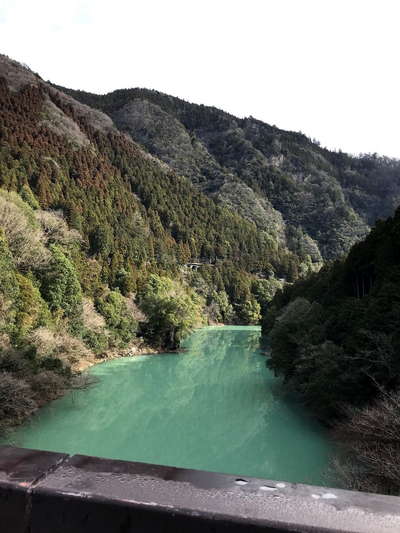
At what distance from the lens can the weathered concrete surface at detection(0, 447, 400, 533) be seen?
4.65 ft

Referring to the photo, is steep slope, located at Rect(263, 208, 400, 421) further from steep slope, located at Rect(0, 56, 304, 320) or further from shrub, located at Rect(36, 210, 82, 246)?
steep slope, located at Rect(0, 56, 304, 320)

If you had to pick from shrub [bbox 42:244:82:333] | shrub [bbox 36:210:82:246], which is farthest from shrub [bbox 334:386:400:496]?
shrub [bbox 36:210:82:246]

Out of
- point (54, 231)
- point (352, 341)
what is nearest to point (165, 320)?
point (54, 231)

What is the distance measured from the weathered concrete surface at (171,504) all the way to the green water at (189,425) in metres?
15.6

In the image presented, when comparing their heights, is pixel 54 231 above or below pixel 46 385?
above

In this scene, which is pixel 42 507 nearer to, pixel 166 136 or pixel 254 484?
pixel 254 484

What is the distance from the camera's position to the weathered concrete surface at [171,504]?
4.65 feet

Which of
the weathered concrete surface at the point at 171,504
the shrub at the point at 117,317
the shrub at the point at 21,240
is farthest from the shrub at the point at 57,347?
the weathered concrete surface at the point at 171,504

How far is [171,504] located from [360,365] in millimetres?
19477

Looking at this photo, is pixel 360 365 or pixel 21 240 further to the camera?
pixel 21 240

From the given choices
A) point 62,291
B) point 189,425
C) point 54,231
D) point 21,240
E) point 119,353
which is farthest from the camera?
point 54,231

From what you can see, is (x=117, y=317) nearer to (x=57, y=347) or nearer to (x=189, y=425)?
(x=57, y=347)

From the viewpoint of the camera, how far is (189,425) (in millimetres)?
22750

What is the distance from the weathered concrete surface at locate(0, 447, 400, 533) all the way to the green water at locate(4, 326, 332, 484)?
15621mm
